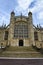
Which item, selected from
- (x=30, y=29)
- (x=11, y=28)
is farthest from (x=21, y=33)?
(x=11, y=28)

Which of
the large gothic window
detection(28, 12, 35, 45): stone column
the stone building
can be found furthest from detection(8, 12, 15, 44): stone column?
detection(28, 12, 35, 45): stone column

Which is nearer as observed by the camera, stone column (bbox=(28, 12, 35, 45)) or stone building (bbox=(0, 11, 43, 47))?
stone column (bbox=(28, 12, 35, 45))

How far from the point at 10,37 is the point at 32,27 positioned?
27.3 ft

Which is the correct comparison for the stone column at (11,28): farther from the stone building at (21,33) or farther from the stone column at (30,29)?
the stone column at (30,29)

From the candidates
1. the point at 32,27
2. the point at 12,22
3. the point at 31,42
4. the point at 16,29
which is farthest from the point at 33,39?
the point at 12,22

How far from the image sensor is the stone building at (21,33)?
33781 mm

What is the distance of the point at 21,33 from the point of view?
35.0 meters

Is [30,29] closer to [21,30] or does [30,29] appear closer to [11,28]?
[21,30]

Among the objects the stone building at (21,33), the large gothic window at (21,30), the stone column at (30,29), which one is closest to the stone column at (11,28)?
the stone building at (21,33)

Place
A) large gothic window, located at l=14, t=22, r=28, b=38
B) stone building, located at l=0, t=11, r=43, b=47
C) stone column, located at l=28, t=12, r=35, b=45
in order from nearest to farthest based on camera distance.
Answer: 1. stone column, located at l=28, t=12, r=35, b=45
2. stone building, located at l=0, t=11, r=43, b=47
3. large gothic window, located at l=14, t=22, r=28, b=38

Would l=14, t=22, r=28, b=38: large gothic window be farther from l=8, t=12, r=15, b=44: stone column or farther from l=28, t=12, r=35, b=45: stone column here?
l=28, t=12, r=35, b=45: stone column

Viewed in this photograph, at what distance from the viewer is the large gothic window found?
114ft

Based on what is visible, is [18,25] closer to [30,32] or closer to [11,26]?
[11,26]

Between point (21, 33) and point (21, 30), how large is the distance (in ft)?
3.80
